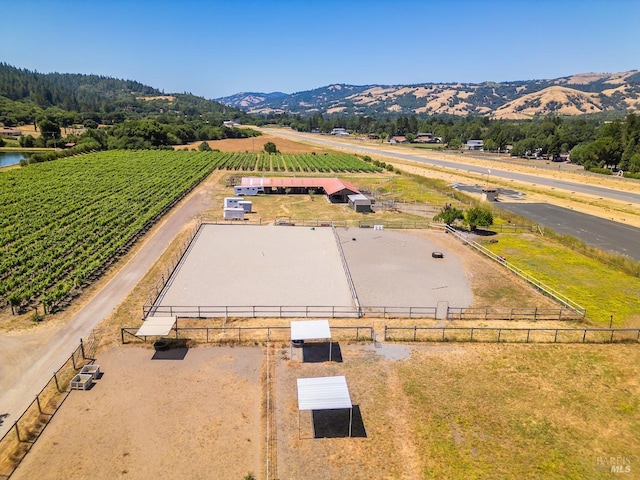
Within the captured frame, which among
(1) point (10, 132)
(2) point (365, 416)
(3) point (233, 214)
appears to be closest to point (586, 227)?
(3) point (233, 214)

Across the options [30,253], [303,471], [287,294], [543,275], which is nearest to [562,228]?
[543,275]

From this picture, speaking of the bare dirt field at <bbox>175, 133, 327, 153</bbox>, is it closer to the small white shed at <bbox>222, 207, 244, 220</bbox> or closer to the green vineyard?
the green vineyard

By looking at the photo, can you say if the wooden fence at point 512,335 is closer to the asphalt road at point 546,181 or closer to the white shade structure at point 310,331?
the white shade structure at point 310,331

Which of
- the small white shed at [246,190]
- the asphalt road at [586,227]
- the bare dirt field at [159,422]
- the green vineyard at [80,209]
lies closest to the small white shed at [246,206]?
the green vineyard at [80,209]

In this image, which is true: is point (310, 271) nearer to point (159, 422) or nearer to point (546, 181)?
point (159, 422)

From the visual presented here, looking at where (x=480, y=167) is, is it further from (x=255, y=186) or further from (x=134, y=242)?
(x=134, y=242)

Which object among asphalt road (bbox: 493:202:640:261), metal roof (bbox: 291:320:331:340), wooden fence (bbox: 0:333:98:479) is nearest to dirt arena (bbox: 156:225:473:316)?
metal roof (bbox: 291:320:331:340)
